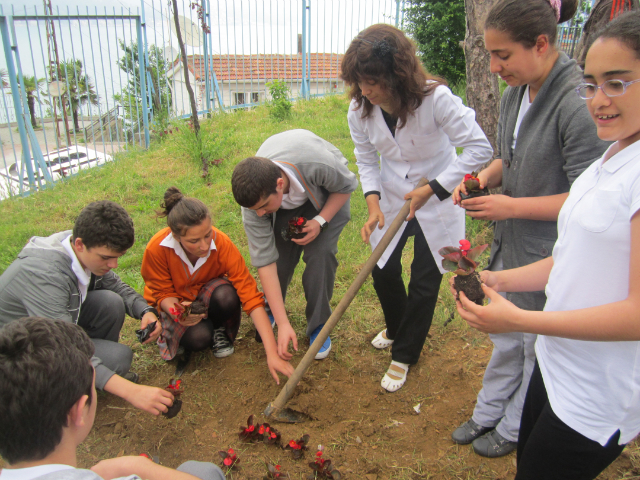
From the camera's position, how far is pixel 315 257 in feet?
9.00

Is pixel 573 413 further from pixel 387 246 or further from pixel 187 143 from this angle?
pixel 187 143

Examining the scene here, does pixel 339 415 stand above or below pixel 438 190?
below

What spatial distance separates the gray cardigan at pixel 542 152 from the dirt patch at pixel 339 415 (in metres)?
0.95

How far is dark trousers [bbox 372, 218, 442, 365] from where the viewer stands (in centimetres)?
238

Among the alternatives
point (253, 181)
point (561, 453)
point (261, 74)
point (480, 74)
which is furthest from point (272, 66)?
point (561, 453)

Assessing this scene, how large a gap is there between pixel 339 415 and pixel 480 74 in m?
3.45

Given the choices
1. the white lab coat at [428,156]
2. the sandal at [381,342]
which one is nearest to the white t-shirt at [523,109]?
the white lab coat at [428,156]

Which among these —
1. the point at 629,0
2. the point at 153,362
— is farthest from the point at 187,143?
the point at 629,0

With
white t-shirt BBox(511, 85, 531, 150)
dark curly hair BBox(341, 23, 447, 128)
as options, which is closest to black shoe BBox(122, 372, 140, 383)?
dark curly hair BBox(341, 23, 447, 128)

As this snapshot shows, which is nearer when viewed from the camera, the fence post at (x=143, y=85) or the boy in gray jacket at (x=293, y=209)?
the boy in gray jacket at (x=293, y=209)

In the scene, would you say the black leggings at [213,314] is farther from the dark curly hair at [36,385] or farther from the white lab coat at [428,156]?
the dark curly hair at [36,385]

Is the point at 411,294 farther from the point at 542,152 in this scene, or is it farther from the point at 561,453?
the point at 561,453

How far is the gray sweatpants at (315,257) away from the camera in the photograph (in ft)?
8.96

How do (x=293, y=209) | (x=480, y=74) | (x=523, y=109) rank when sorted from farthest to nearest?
(x=480, y=74) → (x=293, y=209) → (x=523, y=109)
